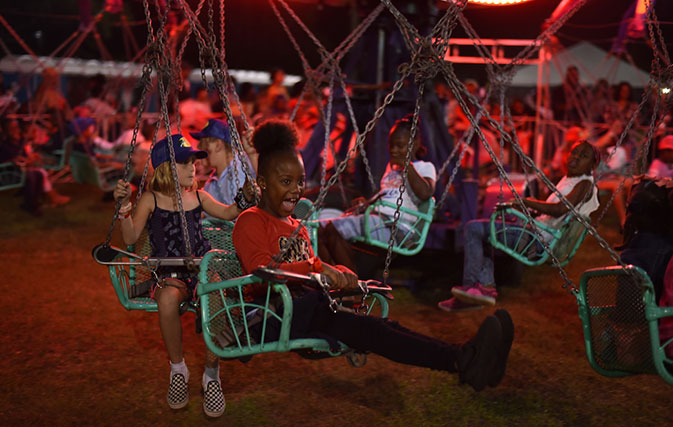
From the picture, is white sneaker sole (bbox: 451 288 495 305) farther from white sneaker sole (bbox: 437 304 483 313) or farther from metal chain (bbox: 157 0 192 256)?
metal chain (bbox: 157 0 192 256)

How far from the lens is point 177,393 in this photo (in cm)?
325

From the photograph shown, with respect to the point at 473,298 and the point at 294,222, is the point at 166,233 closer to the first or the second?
the point at 294,222

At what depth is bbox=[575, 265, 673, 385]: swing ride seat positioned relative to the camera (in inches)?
103

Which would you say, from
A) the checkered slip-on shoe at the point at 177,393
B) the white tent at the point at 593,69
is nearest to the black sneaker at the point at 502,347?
the checkered slip-on shoe at the point at 177,393

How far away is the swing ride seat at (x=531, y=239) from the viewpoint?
4605 mm

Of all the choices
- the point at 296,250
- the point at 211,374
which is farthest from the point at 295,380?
the point at 296,250

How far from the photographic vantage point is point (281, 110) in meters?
10.6

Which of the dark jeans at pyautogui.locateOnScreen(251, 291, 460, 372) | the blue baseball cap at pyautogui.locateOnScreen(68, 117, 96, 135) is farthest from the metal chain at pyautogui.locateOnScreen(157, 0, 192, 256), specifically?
the blue baseball cap at pyautogui.locateOnScreen(68, 117, 96, 135)

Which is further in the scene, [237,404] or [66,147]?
[66,147]

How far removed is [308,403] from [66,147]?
10.1 metres

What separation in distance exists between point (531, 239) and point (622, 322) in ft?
6.54

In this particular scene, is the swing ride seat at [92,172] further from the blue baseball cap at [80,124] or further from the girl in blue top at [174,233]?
the girl in blue top at [174,233]

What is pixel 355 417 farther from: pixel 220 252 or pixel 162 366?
pixel 162 366

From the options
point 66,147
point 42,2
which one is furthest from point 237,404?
point 42,2
